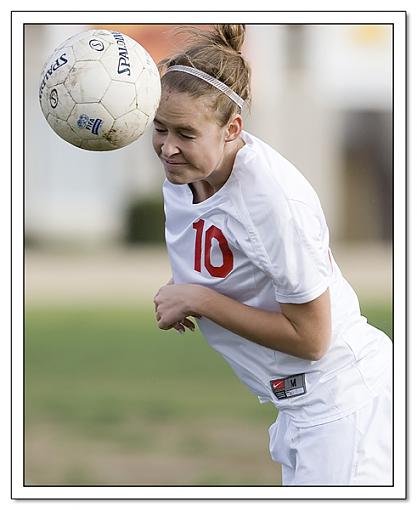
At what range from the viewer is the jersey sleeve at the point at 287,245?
3.80 metres

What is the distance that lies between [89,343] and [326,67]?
411 inches

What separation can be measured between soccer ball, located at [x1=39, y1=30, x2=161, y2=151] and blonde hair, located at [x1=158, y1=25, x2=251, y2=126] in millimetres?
114

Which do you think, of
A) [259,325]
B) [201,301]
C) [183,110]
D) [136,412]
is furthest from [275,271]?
[136,412]

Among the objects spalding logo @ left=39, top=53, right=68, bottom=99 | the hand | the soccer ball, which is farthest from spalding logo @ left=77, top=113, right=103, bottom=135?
the hand

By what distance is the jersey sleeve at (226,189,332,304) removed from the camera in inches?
150

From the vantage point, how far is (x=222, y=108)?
3871 mm

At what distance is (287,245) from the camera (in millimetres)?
3805

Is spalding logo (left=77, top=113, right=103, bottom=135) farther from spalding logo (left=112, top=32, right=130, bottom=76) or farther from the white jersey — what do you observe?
the white jersey

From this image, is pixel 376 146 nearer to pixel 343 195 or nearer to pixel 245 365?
pixel 343 195

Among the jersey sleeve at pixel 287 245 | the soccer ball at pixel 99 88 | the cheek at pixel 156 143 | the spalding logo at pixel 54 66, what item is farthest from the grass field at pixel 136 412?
the spalding logo at pixel 54 66

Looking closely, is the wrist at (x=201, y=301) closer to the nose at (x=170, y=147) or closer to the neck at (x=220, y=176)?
the neck at (x=220, y=176)
